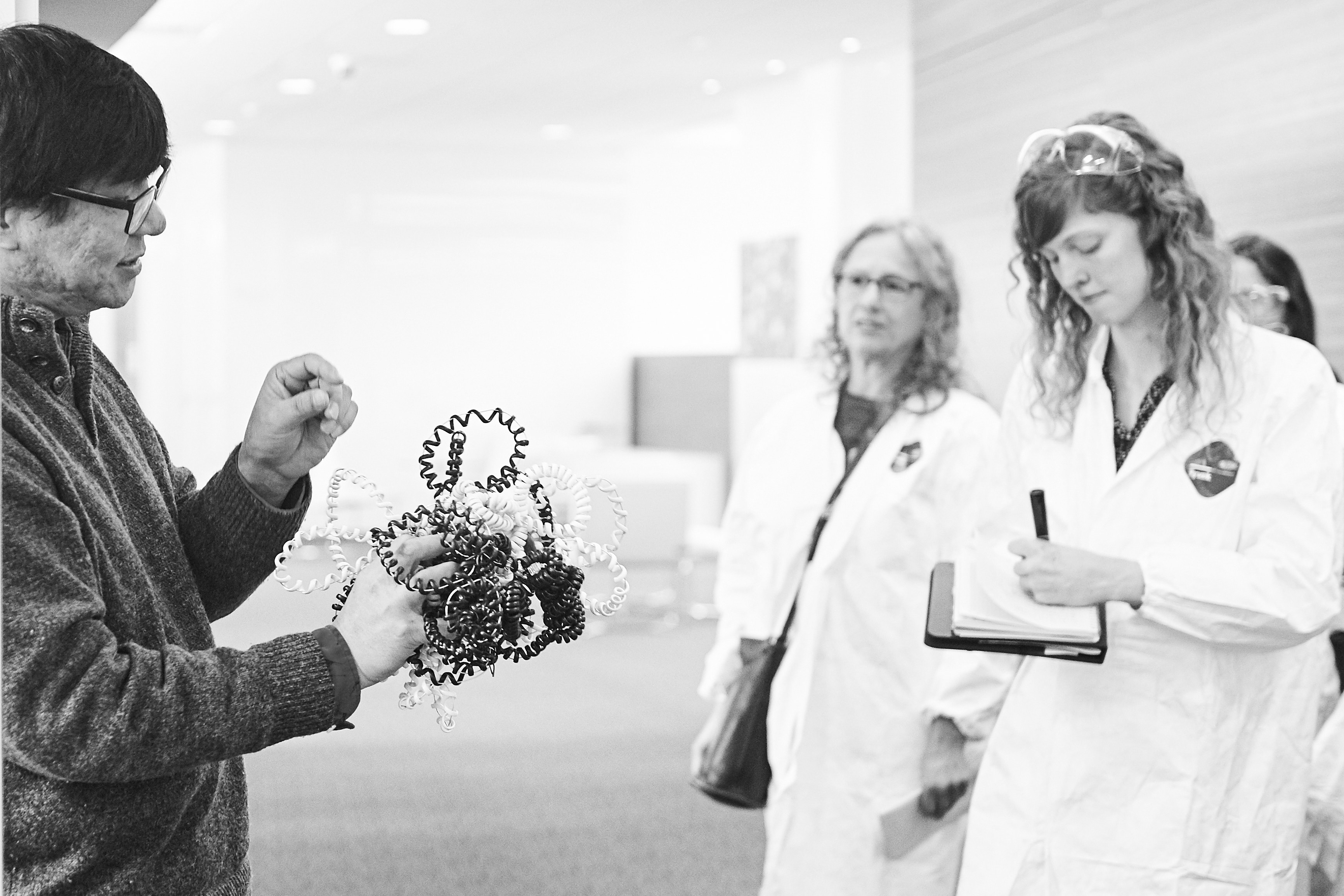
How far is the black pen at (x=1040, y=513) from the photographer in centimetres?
188

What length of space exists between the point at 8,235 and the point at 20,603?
1.06ft

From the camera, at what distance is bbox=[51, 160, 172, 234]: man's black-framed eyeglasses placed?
1146 millimetres

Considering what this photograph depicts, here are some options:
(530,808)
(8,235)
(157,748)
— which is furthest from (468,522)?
(530,808)

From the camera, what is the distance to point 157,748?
3.56ft

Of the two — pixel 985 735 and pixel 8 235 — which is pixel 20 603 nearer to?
pixel 8 235

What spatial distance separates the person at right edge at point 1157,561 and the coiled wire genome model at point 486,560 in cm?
79

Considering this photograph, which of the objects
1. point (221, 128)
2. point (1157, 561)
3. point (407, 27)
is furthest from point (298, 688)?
point (221, 128)

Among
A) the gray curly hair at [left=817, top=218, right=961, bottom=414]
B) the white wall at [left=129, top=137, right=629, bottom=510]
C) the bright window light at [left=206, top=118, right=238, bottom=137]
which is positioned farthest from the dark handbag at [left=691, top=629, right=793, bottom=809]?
the bright window light at [left=206, top=118, right=238, bottom=137]

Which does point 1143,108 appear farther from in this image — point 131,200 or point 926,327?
point 131,200

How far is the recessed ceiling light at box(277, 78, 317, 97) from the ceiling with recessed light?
1.0 inches

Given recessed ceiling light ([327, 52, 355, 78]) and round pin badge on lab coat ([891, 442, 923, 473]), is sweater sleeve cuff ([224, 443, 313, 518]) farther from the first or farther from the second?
recessed ceiling light ([327, 52, 355, 78])

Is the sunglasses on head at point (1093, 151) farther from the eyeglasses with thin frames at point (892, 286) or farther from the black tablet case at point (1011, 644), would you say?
the eyeglasses with thin frames at point (892, 286)

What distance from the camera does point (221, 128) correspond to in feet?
35.9

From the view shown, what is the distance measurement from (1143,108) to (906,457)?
1271 mm
